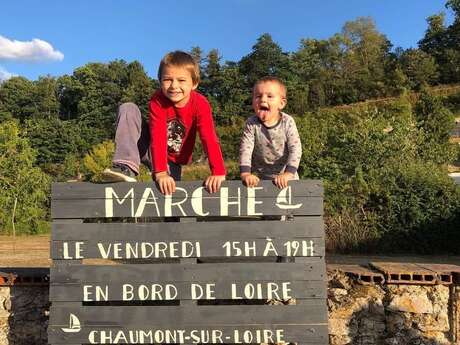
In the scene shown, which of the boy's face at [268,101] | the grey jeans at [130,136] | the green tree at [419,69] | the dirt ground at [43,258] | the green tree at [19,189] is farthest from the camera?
the green tree at [419,69]

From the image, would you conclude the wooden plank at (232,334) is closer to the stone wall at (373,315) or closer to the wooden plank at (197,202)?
the wooden plank at (197,202)

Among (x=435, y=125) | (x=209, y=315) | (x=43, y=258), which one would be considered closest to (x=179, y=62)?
(x=209, y=315)

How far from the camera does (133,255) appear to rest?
3.71 metres

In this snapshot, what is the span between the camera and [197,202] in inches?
148

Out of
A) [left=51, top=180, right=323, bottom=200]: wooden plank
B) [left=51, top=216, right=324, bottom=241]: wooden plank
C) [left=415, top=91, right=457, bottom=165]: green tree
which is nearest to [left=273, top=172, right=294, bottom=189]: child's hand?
[left=51, top=180, right=323, bottom=200]: wooden plank

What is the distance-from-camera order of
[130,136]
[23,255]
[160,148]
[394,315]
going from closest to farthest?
1. [160,148]
2. [130,136]
3. [394,315]
4. [23,255]

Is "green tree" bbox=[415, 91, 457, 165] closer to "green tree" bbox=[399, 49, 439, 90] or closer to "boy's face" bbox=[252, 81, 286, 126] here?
"boy's face" bbox=[252, 81, 286, 126]

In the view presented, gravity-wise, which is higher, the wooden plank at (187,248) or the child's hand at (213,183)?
the child's hand at (213,183)

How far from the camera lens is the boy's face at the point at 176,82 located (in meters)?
3.88

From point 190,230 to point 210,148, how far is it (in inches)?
24.3

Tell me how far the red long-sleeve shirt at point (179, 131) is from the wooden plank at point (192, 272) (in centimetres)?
69

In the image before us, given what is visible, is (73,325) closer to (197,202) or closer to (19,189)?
(197,202)

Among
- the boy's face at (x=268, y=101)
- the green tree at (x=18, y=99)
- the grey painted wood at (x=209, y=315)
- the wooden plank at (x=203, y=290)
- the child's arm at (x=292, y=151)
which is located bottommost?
the grey painted wood at (x=209, y=315)

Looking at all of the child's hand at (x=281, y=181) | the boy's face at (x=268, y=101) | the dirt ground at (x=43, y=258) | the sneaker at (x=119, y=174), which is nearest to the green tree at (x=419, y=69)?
the dirt ground at (x=43, y=258)
